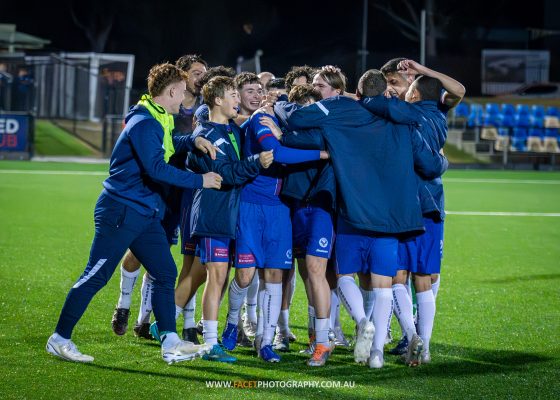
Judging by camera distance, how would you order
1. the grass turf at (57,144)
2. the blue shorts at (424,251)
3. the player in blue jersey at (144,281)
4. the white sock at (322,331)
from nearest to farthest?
the white sock at (322,331) → the blue shorts at (424,251) → the player in blue jersey at (144,281) → the grass turf at (57,144)

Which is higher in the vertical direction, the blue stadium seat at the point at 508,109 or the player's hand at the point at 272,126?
the blue stadium seat at the point at 508,109

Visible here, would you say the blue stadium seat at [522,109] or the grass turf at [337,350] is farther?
the blue stadium seat at [522,109]

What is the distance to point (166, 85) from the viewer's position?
272 inches

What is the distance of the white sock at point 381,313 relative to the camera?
6.89 m

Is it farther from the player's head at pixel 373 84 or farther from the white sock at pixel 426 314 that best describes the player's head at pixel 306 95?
the white sock at pixel 426 314

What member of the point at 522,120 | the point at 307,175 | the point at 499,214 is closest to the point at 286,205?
the point at 307,175

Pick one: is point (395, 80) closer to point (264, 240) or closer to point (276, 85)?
point (276, 85)

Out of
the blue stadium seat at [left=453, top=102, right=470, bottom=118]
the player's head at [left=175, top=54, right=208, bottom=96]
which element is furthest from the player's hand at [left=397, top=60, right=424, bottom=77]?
the blue stadium seat at [left=453, top=102, right=470, bottom=118]

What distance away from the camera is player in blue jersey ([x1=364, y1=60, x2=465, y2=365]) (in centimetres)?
709

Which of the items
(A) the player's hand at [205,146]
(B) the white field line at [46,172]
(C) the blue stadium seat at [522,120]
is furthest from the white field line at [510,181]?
(A) the player's hand at [205,146]

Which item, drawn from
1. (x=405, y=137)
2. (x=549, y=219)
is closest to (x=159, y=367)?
(x=405, y=137)

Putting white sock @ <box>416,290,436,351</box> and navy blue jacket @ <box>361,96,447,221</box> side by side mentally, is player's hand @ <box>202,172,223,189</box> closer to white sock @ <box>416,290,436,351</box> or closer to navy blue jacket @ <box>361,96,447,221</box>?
navy blue jacket @ <box>361,96,447,221</box>

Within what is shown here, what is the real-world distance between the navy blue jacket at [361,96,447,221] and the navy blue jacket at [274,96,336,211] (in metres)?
0.47

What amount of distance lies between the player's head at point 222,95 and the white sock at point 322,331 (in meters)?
1.61
